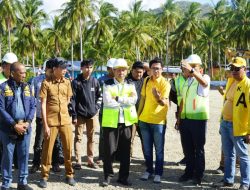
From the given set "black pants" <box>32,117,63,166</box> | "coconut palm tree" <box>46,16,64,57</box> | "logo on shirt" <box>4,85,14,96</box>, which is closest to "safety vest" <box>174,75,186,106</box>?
"black pants" <box>32,117,63,166</box>

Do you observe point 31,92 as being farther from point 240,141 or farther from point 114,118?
point 240,141

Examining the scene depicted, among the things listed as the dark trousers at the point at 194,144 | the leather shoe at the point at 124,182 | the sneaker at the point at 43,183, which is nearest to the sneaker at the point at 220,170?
the dark trousers at the point at 194,144

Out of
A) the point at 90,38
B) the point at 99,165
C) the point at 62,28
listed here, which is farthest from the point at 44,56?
the point at 99,165

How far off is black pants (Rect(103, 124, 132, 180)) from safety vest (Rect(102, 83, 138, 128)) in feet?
0.35

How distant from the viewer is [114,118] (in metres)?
6.05

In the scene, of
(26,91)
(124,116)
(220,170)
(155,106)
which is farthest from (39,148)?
(220,170)

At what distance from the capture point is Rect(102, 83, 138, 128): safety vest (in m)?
6.05

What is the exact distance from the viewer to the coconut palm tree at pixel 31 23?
2275 inches

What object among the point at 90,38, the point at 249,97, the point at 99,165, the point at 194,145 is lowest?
the point at 99,165

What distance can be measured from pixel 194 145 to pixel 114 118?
143 centimetres

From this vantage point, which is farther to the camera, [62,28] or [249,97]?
[62,28]

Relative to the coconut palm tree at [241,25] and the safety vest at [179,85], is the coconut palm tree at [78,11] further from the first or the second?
the safety vest at [179,85]

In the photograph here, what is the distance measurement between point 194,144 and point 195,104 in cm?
68

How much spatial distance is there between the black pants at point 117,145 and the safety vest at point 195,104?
102 cm
